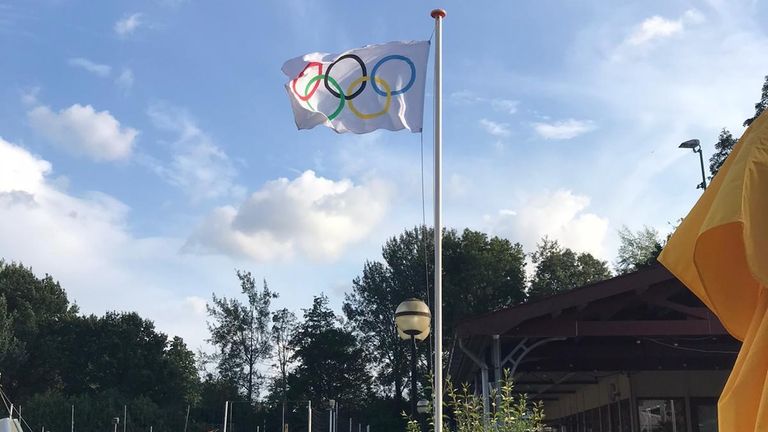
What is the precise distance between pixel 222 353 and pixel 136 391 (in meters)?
9.49

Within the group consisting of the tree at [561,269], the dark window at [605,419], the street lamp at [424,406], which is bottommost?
the street lamp at [424,406]

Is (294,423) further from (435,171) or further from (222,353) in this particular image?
(435,171)

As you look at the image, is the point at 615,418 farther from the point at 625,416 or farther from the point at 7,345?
the point at 7,345

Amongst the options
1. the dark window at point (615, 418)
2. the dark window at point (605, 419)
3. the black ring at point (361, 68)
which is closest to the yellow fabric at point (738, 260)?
the black ring at point (361, 68)

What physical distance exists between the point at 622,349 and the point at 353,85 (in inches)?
305

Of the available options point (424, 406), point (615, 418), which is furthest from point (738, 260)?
point (615, 418)

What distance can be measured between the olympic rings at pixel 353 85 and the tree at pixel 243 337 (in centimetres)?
5270

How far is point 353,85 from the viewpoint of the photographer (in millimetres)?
7738

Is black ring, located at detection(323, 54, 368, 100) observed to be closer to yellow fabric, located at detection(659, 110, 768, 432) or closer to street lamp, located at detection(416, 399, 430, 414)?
street lamp, located at detection(416, 399, 430, 414)

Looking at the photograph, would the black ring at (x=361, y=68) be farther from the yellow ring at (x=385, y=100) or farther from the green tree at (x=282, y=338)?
the green tree at (x=282, y=338)

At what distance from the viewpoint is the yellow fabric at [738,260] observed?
246 cm

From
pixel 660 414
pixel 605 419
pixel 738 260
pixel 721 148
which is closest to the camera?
pixel 738 260

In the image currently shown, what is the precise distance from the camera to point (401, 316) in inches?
285

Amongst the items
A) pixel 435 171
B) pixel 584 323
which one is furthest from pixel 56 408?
pixel 435 171
